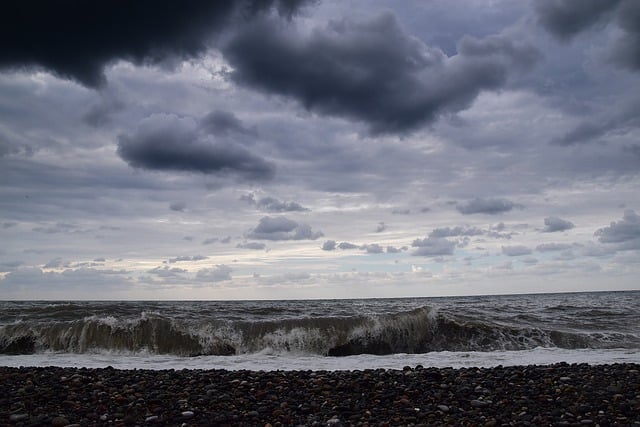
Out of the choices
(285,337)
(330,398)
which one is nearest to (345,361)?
(285,337)

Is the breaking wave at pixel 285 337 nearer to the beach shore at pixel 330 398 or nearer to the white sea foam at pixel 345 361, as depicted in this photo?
the white sea foam at pixel 345 361

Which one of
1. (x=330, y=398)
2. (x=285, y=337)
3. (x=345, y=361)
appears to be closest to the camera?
(x=330, y=398)

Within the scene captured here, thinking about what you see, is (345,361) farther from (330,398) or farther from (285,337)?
(330,398)

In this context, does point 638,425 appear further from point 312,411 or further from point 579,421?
point 312,411

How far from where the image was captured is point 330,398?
754 cm

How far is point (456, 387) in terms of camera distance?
26.6 ft

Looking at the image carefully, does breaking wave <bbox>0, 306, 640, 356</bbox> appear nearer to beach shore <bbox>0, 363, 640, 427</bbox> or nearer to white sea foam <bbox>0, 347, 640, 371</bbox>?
white sea foam <bbox>0, 347, 640, 371</bbox>

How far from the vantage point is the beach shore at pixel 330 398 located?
6453 mm

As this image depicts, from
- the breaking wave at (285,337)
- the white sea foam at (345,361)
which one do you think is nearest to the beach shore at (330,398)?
the white sea foam at (345,361)

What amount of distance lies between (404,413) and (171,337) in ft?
42.9

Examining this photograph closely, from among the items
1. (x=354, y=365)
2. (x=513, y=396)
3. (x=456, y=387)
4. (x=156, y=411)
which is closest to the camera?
(x=156, y=411)

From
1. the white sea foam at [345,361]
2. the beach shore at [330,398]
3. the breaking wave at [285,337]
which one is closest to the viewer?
the beach shore at [330,398]

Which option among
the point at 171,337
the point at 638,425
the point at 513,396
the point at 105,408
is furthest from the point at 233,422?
the point at 171,337

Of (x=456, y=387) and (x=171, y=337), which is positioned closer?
(x=456, y=387)
